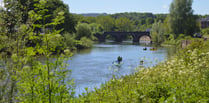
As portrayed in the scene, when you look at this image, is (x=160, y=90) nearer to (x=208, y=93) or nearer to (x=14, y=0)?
(x=208, y=93)

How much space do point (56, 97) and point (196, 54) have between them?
7.87 metres

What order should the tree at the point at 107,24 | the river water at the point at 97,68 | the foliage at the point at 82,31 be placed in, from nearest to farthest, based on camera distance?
the river water at the point at 97,68
the foliage at the point at 82,31
the tree at the point at 107,24

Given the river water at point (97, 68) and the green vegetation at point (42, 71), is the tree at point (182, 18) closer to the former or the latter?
the river water at point (97, 68)

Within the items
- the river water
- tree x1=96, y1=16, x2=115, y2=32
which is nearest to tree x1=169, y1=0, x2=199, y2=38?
the river water

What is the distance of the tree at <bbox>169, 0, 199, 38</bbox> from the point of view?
64.6 m

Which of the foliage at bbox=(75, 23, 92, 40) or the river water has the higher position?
the foliage at bbox=(75, 23, 92, 40)

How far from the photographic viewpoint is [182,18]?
64062mm

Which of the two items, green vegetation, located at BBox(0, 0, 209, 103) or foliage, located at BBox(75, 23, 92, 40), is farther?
foliage, located at BBox(75, 23, 92, 40)

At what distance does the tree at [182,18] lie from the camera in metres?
64.6

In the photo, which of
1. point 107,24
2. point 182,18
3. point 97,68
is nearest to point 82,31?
point 182,18

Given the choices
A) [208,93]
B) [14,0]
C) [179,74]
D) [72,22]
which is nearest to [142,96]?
[208,93]

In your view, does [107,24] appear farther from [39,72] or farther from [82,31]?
[39,72]

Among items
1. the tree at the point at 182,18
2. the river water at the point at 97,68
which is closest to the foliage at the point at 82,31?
the tree at the point at 182,18

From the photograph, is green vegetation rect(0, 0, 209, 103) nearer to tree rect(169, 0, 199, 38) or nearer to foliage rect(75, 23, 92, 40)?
foliage rect(75, 23, 92, 40)
